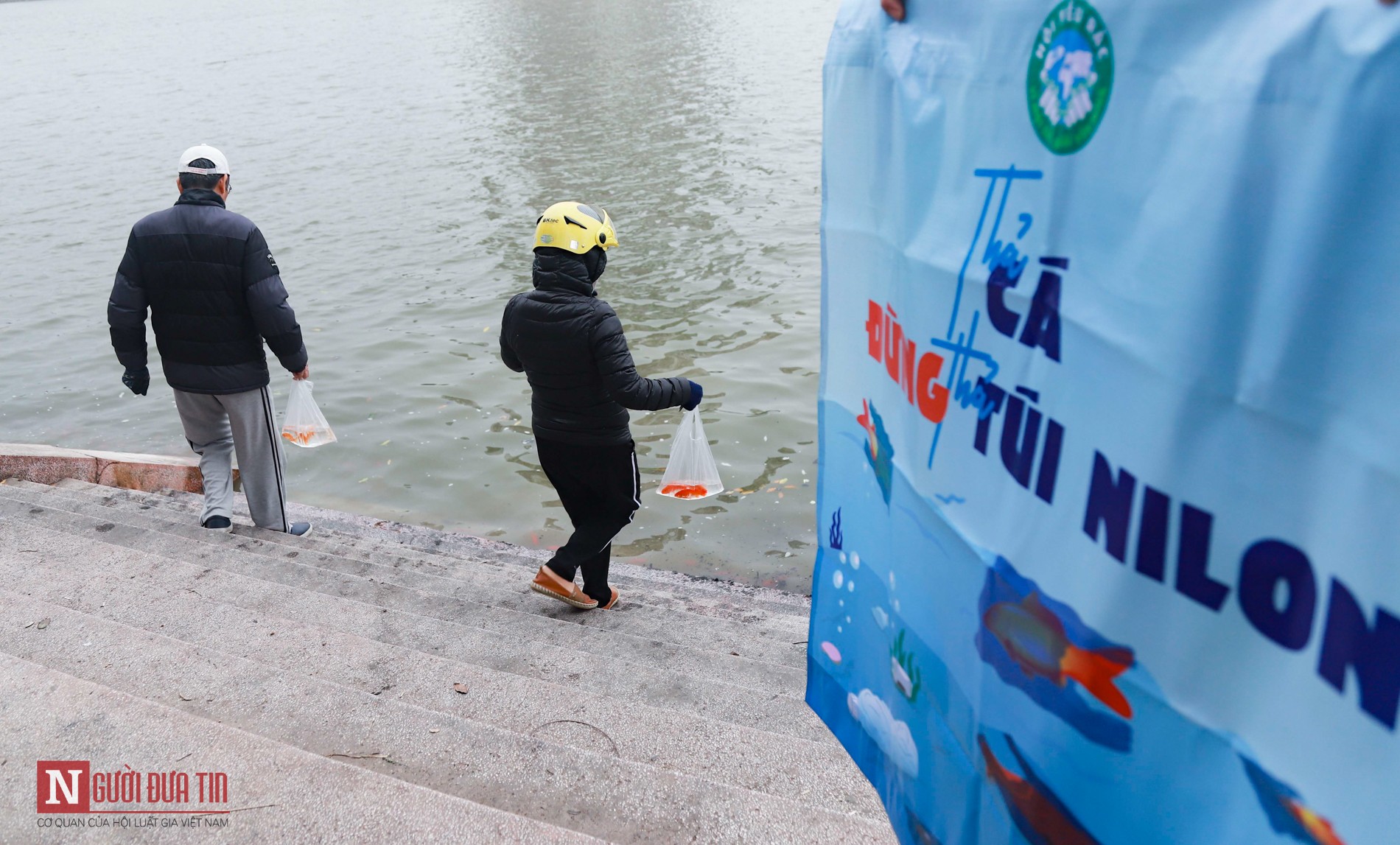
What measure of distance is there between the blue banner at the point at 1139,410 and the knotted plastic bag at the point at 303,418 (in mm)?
4523

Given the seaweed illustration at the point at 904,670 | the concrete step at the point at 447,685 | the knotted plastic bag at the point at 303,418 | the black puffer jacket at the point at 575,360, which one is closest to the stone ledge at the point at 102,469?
the knotted plastic bag at the point at 303,418

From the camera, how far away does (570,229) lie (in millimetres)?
4004

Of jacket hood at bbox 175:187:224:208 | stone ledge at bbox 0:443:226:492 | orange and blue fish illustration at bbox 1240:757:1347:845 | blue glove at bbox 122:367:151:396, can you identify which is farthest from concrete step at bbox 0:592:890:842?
stone ledge at bbox 0:443:226:492

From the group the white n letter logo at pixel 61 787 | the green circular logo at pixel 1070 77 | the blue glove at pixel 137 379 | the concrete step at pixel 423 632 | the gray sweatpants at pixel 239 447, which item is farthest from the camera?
the gray sweatpants at pixel 239 447

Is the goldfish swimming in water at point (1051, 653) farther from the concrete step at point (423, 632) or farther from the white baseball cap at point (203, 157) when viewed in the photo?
the white baseball cap at point (203, 157)

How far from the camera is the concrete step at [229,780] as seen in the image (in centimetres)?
259

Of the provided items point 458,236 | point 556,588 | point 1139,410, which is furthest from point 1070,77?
point 458,236

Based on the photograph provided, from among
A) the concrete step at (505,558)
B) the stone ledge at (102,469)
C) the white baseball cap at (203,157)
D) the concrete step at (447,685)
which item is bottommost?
the concrete step at (505,558)

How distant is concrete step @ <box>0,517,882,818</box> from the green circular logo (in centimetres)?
203

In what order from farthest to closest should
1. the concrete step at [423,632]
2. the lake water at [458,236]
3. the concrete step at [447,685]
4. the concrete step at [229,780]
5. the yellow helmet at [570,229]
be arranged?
the lake water at [458,236], the yellow helmet at [570,229], the concrete step at [423,632], the concrete step at [447,685], the concrete step at [229,780]

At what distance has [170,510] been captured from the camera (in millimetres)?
6289

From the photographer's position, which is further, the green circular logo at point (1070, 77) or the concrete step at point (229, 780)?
the concrete step at point (229, 780)

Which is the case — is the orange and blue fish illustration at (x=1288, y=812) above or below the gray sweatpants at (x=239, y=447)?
above

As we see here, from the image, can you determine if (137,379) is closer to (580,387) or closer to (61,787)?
(580,387)
